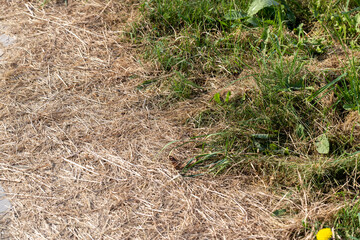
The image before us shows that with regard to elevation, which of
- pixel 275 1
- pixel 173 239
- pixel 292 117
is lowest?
pixel 173 239

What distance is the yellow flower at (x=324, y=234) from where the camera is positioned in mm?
1890

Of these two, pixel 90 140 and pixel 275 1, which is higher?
pixel 275 1

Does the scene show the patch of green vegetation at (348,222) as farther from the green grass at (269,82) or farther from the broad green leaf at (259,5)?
the broad green leaf at (259,5)

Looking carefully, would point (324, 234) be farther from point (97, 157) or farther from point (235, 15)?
point (235, 15)

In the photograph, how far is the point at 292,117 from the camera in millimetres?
2525

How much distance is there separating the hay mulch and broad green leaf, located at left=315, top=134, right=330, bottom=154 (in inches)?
15.8

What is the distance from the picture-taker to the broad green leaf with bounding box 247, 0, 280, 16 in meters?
3.19

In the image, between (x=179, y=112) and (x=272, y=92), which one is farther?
(x=179, y=112)

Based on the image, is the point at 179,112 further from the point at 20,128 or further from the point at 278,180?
the point at 20,128

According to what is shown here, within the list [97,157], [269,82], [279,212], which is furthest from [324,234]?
[97,157]

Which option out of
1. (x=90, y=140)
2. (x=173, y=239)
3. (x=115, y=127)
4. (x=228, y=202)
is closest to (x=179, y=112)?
(x=115, y=127)

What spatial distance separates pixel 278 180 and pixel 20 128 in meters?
1.67

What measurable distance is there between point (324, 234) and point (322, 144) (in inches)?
25.7

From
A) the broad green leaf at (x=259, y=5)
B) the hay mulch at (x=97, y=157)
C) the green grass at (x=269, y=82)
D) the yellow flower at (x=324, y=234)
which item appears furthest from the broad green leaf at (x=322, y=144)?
the broad green leaf at (x=259, y=5)
